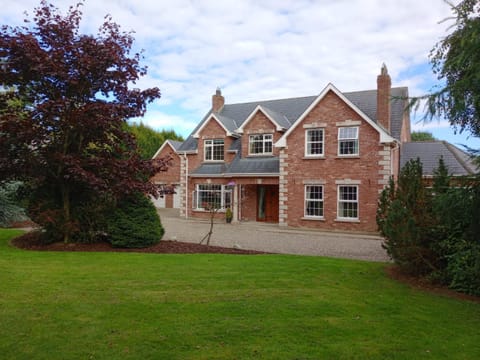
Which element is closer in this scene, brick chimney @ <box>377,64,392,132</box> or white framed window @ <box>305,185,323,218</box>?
brick chimney @ <box>377,64,392,132</box>

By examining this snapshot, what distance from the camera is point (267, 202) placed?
83.1 ft

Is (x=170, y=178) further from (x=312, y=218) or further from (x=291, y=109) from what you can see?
(x=312, y=218)

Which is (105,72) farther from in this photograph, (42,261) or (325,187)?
(325,187)

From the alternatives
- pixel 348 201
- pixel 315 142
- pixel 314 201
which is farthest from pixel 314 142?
pixel 348 201

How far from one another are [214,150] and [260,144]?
3784mm

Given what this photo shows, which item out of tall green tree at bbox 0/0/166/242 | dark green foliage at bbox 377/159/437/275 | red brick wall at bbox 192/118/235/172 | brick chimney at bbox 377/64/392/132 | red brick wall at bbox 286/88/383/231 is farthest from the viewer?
red brick wall at bbox 192/118/235/172

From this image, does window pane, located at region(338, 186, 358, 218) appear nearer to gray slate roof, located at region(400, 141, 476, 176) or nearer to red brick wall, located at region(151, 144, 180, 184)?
gray slate roof, located at region(400, 141, 476, 176)

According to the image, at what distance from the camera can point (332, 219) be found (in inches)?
818

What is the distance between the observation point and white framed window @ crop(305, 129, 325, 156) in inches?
851

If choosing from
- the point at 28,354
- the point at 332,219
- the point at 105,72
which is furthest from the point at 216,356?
the point at 332,219

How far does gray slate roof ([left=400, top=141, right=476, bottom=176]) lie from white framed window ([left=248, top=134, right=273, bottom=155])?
8.34 metres

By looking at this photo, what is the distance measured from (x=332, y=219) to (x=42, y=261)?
48.6ft

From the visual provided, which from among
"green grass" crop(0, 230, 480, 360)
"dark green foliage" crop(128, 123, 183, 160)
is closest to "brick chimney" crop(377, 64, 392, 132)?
"green grass" crop(0, 230, 480, 360)

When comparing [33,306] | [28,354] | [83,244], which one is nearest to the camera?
[28,354]
